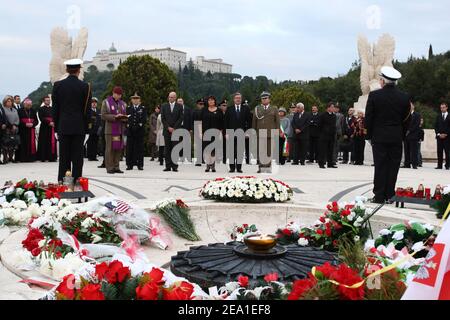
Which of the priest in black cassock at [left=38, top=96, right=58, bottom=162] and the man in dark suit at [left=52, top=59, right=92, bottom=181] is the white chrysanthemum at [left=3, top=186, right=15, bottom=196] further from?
Result: the priest in black cassock at [left=38, top=96, right=58, bottom=162]

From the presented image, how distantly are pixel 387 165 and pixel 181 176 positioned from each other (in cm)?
478

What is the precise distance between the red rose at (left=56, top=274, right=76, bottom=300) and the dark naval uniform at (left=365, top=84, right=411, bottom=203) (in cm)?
520

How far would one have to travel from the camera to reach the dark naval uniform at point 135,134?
1226 centimetres

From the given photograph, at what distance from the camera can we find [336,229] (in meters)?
4.89

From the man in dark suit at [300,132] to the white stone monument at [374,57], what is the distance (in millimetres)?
7178

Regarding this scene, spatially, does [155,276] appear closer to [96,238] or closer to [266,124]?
[96,238]

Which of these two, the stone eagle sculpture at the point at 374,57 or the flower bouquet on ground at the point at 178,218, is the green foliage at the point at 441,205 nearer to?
the flower bouquet on ground at the point at 178,218

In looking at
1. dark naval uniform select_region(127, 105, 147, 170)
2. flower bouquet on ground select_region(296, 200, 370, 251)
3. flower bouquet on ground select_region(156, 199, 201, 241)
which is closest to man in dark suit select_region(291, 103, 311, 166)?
dark naval uniform select_region(127, 105, 147, 170)

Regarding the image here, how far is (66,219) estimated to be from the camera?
4723mm

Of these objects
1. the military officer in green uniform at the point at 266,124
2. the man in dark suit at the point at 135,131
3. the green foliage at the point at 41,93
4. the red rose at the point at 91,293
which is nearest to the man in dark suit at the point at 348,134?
the military officer in green uniform at the point at 266,124

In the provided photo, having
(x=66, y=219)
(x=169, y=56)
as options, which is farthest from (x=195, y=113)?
(x=169, y=56)

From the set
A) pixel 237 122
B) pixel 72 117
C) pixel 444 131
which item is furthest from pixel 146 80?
pixel 72 117

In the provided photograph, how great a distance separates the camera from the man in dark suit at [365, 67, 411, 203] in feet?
23.0

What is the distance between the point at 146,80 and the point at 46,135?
1029 centimetres
